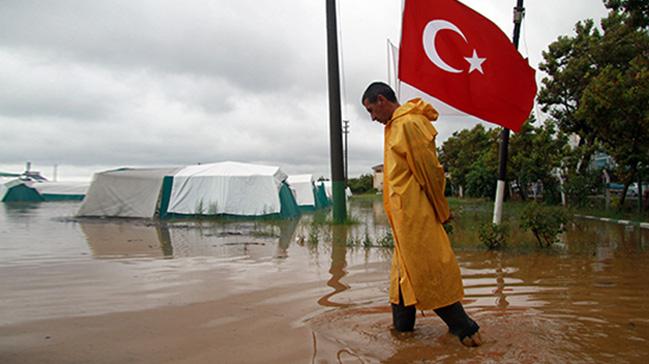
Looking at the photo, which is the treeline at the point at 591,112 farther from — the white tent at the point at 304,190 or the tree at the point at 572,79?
the white tent at the point at 304,190

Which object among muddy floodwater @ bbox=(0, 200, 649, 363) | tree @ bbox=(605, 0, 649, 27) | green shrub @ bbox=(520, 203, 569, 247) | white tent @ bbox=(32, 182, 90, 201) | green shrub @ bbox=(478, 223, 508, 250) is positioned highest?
tree @ bbox=(605, 0, 649, 27)

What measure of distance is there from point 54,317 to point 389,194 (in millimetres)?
2566

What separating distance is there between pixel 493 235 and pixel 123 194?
1361 centimetres

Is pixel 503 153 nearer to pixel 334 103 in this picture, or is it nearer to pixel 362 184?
pixel 334 103

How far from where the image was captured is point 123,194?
17.0m

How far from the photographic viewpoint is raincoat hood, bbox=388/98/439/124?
2.90 m

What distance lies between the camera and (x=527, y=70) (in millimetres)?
7480

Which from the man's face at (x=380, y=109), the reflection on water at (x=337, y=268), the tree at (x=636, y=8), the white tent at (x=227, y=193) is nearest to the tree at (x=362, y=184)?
the white tent at (x=227, y=193)

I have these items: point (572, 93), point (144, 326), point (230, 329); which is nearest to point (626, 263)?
point (230, 329)

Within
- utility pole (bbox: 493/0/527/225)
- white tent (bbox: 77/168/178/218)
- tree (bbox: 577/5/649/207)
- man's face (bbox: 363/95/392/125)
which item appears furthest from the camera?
white tent (bbox: 77/168/178/218)

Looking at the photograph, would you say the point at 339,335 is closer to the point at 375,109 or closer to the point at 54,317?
the point at 375,109

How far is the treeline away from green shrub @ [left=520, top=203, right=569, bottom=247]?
7784mm

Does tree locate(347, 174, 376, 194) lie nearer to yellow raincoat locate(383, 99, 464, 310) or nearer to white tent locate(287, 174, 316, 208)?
white tent locate(287, 174, 316, 208)

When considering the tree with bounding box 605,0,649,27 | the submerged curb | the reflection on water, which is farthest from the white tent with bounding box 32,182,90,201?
the tree with bounding box 605,0,649,27
